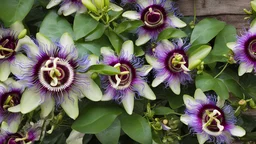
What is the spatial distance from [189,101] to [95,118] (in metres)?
0.31

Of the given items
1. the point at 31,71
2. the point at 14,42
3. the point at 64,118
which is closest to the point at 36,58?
the point at 31,71

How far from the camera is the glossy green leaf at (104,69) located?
116 centimetres

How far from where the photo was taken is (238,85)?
54.9 inches

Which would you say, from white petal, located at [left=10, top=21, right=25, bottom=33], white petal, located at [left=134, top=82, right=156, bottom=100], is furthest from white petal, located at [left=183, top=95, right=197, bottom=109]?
white petal, located at [left=10, top=21, right=25, bottom=33]

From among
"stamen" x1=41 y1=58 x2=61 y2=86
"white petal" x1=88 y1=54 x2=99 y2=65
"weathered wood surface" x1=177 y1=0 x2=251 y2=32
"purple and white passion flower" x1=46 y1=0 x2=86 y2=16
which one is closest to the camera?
"stamen" x1=41 y1=58 x2=61 y2=86

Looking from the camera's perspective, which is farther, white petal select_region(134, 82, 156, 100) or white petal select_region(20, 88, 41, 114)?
white petal select_region(134, 82, 156, 100)

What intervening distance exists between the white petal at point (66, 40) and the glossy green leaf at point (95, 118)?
0.20 meters

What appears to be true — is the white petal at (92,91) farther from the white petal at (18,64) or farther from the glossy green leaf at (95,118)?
the white petal at (18,64)

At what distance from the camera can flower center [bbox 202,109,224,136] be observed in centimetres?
125

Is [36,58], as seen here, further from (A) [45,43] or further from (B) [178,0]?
(B) [178,0]

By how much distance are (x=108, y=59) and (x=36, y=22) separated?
334 millimetres

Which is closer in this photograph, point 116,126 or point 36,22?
point 116,126

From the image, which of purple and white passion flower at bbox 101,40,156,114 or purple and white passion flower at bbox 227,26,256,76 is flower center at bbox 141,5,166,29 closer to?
purple and white passion flower at bbox 101,40,156,114

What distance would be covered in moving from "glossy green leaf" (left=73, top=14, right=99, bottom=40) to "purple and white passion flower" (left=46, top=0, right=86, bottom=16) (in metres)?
0.02
